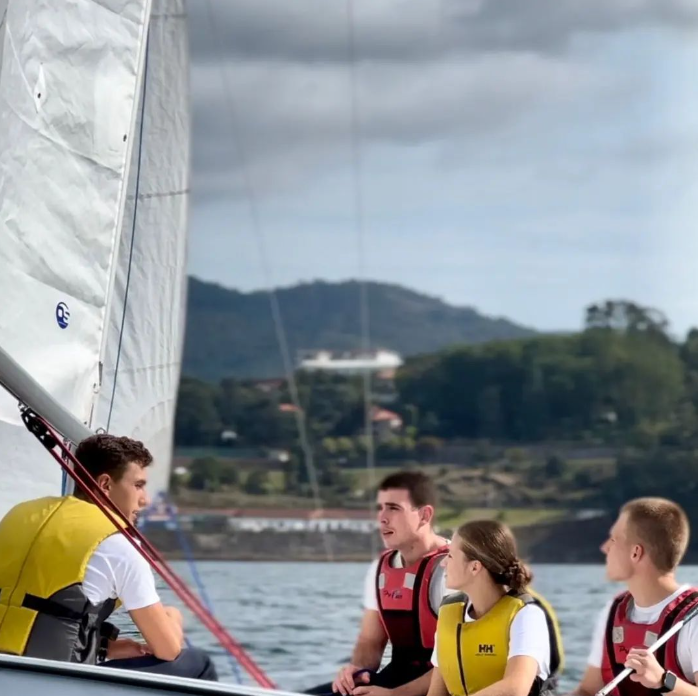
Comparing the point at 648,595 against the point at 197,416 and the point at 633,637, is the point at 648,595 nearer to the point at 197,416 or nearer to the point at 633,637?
the point at 633,637

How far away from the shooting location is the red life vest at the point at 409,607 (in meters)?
3.00

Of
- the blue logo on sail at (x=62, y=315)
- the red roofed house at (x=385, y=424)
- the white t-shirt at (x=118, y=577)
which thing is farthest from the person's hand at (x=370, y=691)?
the red roofed house at (x=385, y=424)

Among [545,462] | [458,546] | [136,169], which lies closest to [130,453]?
[458,546]

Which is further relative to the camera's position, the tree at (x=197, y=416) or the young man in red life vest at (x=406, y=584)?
the tree at (x=197, y=416)

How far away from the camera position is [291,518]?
4697 centimetres

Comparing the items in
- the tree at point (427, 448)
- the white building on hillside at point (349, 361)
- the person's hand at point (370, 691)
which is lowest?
the person's hand at point (370, 691)

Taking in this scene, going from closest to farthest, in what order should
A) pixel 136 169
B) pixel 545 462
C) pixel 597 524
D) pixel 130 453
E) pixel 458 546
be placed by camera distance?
pixel 458 546, pixel 130 453, pixel 136 169, pixel 597 524, pixel 545 462

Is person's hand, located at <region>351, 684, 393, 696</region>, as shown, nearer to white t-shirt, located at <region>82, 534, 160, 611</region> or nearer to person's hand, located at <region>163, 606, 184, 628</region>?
person's hand, located at <region>163, 606, 184, 628</region>

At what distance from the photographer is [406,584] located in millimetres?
3014

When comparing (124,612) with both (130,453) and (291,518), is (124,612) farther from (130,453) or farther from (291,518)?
(291,518)

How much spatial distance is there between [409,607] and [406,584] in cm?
5

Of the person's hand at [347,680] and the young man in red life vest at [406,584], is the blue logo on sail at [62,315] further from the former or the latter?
the person's hand at [347,680]

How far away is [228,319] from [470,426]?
32.1 ft

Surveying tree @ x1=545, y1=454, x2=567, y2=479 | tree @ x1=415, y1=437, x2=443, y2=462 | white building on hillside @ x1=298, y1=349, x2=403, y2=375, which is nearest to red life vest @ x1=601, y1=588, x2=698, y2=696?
tree @ x1=545, y1=454, x2=567, y2=479
